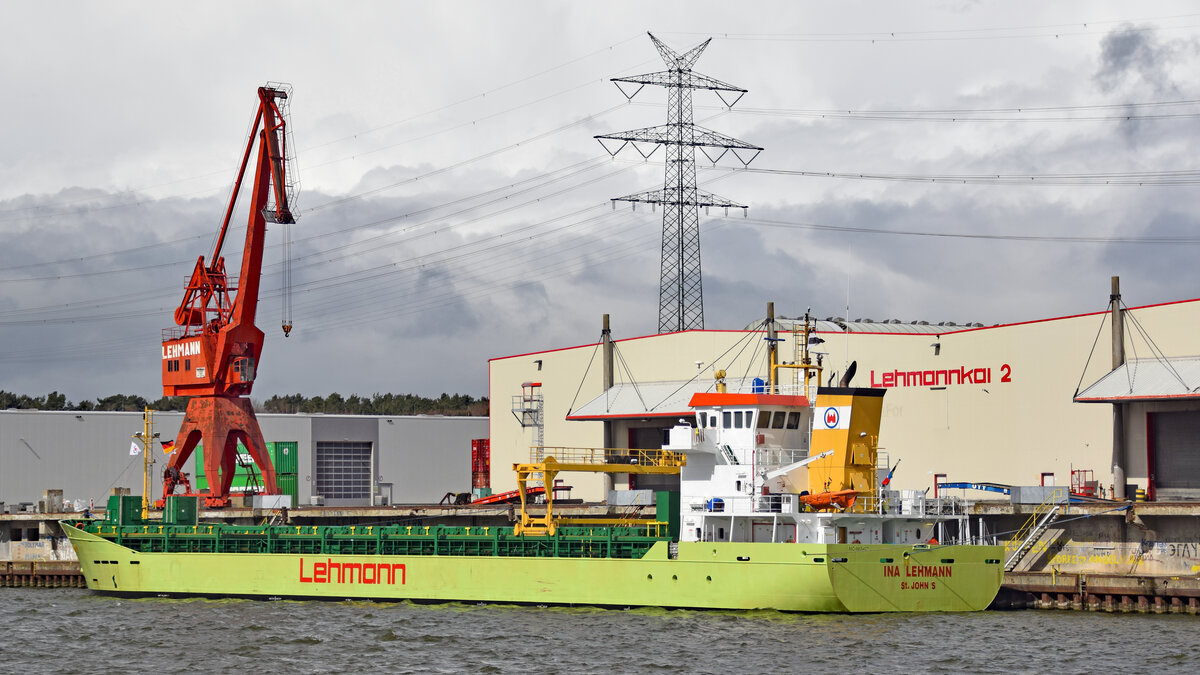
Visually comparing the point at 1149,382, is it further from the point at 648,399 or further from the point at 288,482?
the point at 288,482

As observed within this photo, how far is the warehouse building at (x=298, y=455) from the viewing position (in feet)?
247

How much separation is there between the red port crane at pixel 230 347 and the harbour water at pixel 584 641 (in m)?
18.8

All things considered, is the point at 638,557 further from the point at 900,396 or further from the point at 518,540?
the point at 900,396

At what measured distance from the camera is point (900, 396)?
199 feet

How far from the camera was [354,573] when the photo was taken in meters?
44.2

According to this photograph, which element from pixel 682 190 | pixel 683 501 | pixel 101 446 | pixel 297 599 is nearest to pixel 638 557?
pixel 683 501

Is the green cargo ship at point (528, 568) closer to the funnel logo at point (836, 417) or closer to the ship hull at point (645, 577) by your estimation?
the ship hull at point (645, 577)

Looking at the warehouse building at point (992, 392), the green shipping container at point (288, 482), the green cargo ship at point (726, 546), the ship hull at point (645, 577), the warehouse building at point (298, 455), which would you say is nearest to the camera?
the ship hull at point (645, 577)

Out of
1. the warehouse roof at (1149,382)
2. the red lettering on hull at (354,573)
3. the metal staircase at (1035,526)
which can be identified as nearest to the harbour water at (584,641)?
the red lettering on hull at (354,573)

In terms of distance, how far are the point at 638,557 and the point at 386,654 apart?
29.8ft

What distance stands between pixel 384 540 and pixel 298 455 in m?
41.2

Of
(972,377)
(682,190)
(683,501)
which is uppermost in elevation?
(682,190)

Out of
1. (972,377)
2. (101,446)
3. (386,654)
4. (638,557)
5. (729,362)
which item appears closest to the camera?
(386,654)

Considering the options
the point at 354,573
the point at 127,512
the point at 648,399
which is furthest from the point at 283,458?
the point at 354,573
